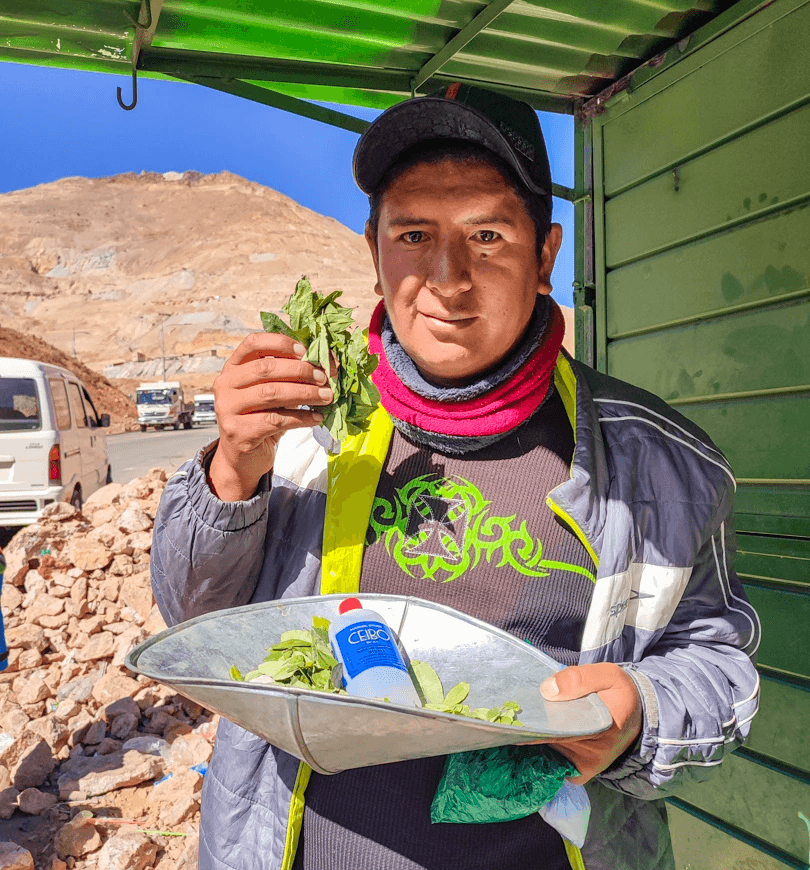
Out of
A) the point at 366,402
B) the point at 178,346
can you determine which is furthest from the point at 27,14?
the point at 178,346

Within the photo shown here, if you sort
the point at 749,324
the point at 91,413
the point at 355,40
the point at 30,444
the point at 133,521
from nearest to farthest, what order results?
1. the point at 749,324
2. the point at 355,40
3. the point at 133,521
4. the point at 30,444
5. the point at 91,413

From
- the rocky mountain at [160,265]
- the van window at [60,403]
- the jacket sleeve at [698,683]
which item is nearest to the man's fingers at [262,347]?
the jacket sleeve at [698,683]

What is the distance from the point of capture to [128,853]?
135 inches

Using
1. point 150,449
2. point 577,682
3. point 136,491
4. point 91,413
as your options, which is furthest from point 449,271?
point 150,449

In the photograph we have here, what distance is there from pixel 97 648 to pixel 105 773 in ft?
5.02

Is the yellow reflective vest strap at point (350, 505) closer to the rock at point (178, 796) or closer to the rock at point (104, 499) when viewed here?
the rock at point (178, 796)

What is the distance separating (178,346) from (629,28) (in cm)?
7027

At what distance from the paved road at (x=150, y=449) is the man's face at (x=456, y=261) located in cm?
1552

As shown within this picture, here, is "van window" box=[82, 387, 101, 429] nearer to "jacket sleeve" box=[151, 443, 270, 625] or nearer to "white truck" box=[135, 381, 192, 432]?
"jacket sleeve" box=[151, 443, 270, 625]

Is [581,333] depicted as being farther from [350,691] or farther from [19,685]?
[19,685]

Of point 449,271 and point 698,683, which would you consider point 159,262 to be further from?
point 698,683

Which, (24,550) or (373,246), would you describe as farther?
(24,550)

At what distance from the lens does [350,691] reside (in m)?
1.29

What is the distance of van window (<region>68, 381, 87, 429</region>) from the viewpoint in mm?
10039
